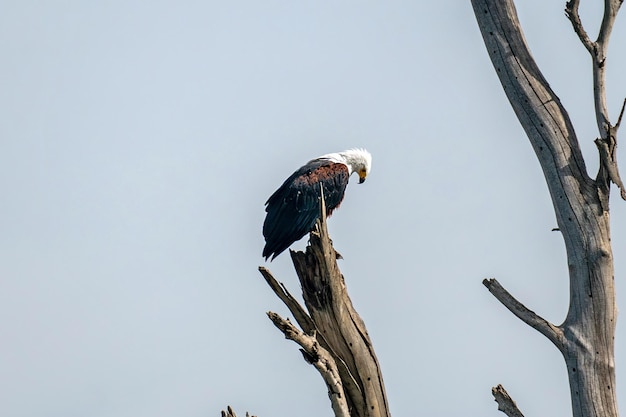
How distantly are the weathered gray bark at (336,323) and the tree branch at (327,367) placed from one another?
7.0 inches

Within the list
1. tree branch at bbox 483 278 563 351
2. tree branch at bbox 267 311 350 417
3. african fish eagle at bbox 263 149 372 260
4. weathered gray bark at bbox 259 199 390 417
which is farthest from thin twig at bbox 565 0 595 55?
african fish eagle at bbox 263 149 372 260

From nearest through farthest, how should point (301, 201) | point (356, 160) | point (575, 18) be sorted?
point (575, 18)
point (301, 201)
point (356, 160)

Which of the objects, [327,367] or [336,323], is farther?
[336,323]

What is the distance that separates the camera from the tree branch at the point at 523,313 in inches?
369

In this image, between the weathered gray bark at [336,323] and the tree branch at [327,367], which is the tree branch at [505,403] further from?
the tree branch at [327,367]

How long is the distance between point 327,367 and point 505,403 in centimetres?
152

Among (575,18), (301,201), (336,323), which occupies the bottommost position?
(336,323)

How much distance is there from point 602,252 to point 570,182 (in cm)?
63

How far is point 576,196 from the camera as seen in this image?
31.4ft

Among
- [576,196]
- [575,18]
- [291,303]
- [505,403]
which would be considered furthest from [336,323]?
[575,18]

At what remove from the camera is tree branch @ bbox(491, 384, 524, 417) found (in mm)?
9297

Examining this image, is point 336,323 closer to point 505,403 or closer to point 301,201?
point 505,403

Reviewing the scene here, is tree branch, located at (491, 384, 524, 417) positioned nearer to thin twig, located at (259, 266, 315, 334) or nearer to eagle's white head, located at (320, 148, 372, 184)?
thin twig, located at (259, 266, 315, 334)

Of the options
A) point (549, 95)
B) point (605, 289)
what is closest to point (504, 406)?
point (605, 289)
